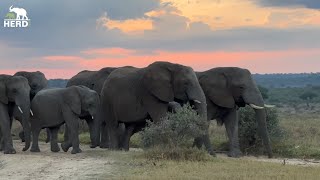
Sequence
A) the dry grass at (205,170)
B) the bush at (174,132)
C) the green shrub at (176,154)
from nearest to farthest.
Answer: the dry grass at (205,170) < the green shrub at (176,154) < the bush at (174,132)

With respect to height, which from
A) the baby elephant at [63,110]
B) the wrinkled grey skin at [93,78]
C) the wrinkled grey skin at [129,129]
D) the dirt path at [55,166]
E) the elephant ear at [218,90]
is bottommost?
the dirt path at [55,166]

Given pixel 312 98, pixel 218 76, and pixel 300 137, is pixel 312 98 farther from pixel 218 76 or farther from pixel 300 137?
pixel 218 76

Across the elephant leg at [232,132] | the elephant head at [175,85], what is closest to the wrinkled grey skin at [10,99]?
the elephant head at [175,85]

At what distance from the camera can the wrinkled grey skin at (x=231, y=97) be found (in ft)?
72.1

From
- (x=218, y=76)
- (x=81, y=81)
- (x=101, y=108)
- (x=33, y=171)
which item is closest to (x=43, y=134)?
(x=81, y=81)

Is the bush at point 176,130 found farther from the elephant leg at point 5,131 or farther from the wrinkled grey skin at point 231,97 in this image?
the elephant leg at point 5,131

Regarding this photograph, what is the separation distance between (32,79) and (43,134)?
4.96 meters

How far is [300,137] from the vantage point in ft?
99.4

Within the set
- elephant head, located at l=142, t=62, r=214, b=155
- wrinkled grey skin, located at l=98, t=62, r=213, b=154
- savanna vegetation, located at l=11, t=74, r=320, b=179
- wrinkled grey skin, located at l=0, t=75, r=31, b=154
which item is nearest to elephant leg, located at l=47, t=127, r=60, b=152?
wrinkled grey skin, located at l=0, t=75, r=31, b=154

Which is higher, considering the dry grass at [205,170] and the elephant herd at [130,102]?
the elephant herd at [130,102]

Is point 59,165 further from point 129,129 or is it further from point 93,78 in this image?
point 93,78

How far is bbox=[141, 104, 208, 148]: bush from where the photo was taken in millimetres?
18719

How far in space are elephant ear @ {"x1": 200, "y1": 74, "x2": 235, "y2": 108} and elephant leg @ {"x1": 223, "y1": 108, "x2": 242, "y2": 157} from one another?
48 centimetres

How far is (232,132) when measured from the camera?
22203mm
